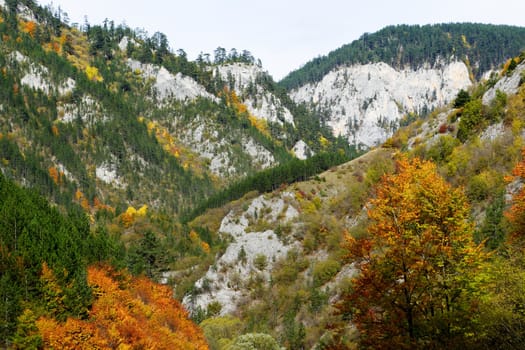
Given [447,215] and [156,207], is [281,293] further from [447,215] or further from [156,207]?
[156,207]

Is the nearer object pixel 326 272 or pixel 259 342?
pixel 259 342

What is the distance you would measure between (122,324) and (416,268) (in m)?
37.5

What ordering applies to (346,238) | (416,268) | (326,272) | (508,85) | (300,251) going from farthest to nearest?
(300,251), (326,272), (508,85), (346,238), (416,268)

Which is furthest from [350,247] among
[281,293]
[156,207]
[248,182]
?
[156,207]

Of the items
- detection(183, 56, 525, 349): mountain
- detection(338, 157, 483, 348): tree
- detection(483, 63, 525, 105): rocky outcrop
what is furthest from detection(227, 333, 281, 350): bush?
detection(483, 63, 525, 105): rocky outcrop

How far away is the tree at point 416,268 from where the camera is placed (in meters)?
18.2

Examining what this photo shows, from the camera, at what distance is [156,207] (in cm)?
18050

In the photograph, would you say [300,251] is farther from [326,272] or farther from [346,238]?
[346,238]

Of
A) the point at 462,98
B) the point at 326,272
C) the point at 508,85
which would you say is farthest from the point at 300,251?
the point at 508,85

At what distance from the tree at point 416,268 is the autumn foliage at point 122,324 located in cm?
3158

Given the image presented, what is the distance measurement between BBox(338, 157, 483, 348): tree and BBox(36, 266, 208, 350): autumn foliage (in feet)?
104

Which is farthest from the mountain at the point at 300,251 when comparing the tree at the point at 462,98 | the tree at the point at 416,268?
the tree at the point at 462,98

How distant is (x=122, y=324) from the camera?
150 feet

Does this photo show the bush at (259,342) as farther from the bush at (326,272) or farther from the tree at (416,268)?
the tree at (416,268)
